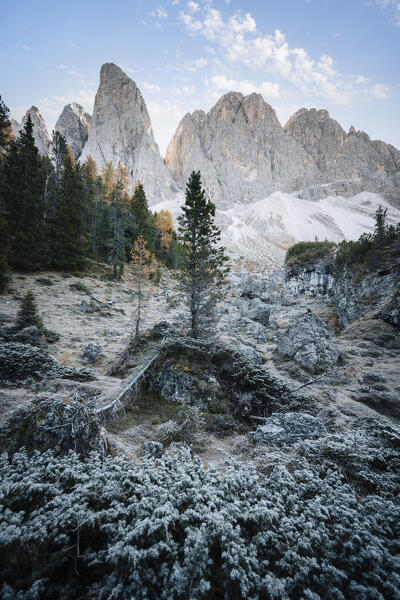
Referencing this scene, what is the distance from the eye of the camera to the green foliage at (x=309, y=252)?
3786 centimetres

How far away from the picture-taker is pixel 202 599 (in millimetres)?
2678

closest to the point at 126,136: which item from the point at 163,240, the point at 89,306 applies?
the point at 163,240

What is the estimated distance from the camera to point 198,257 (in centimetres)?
1480

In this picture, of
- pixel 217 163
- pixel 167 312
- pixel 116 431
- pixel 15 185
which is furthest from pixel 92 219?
pixel 217 163

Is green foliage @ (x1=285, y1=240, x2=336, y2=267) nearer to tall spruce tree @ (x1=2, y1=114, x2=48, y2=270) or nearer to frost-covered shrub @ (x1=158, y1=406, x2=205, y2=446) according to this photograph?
tall spruce tree @ (x1=2, y1=114, x2=48, y2=270)

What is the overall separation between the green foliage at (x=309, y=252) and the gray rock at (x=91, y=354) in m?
36.3

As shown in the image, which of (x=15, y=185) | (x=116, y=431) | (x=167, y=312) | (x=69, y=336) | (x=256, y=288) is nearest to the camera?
(x=116, y=431)

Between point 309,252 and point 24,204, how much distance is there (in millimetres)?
40602

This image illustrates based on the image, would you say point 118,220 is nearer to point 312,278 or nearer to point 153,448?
point 153,448

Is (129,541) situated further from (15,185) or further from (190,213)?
(15,185)

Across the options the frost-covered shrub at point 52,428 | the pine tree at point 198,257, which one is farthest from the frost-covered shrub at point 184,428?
the pine tree at point 198,257

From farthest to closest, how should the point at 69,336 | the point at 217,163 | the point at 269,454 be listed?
the point at 217,163, the point at 69,336, the point at 269,454

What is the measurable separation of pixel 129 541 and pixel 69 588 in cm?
70

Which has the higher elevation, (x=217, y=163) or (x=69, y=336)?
(x=217, y=163)
